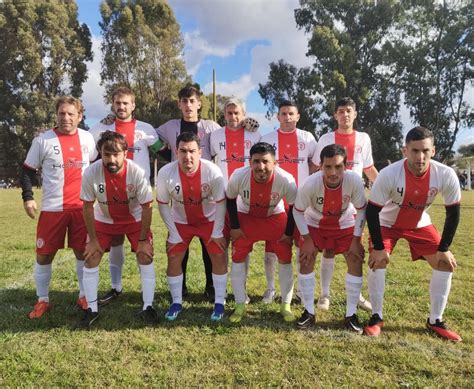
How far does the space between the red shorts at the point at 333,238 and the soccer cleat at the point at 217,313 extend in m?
1.26

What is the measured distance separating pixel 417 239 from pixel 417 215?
0.82 feet

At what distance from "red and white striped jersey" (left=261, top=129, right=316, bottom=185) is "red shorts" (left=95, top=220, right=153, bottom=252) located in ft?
6.25

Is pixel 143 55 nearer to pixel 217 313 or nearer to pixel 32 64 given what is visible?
pixel 32 64

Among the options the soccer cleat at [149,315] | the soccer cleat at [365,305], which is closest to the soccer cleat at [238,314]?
the soccer cleat at [149,315]

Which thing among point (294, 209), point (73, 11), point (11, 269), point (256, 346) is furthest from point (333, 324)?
point (73, 11)

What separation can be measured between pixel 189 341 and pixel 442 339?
2420 mm

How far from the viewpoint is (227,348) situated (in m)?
3.60

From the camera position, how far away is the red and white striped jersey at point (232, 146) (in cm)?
496

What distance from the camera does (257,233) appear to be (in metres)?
4.39

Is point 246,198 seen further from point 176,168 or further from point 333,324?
point 333,324

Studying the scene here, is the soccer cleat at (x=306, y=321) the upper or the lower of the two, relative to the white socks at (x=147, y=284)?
lower

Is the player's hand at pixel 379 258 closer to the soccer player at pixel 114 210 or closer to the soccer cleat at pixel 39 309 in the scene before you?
the soccer player at pixel 114 210

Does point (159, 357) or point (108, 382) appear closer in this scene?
point (108, 382)

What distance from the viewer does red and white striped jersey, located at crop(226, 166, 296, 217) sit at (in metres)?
4.25
